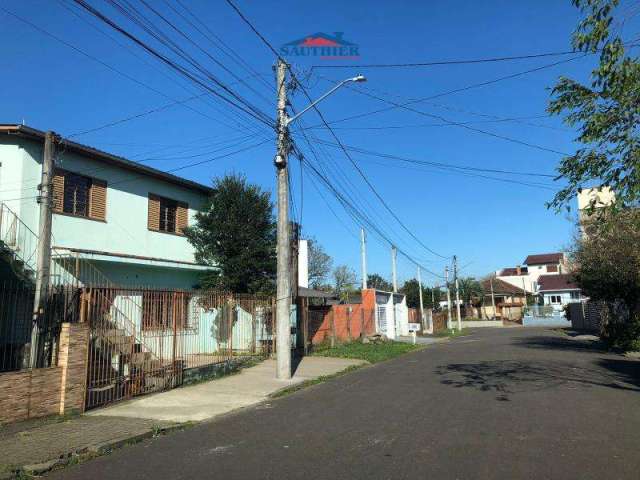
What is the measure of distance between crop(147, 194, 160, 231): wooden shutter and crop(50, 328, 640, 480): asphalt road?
9729mm

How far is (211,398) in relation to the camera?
1231cm

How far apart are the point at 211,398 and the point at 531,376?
813 centimetres

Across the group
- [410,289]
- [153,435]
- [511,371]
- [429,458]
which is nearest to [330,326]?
[511,371]

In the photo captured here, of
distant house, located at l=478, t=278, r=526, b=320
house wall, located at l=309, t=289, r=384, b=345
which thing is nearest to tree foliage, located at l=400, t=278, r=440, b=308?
distant house, located at l=478, t=278, r=526, b=320

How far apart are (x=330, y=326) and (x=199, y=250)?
327 inches

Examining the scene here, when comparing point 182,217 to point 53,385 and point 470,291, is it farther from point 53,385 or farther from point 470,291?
point 470,291

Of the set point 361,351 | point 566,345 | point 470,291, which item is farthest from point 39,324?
point 470,291

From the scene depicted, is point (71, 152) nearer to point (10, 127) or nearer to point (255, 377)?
point (10, 127)

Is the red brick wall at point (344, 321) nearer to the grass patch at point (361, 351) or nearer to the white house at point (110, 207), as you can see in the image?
the grass patch at point (361, 351)

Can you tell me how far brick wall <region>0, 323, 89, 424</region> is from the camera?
30.7ft

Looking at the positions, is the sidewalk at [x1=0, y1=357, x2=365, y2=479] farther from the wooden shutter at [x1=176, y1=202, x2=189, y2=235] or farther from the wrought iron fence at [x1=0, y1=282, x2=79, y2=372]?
the wooden shutter at [x1=176, y1=202, x2=189, y2=235]

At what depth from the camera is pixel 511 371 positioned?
51.1 feet

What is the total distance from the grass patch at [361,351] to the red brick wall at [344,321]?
30.6 inches

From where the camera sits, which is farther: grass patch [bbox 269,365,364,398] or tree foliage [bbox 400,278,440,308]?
tree foliage [bbox 400,278,440,308]
